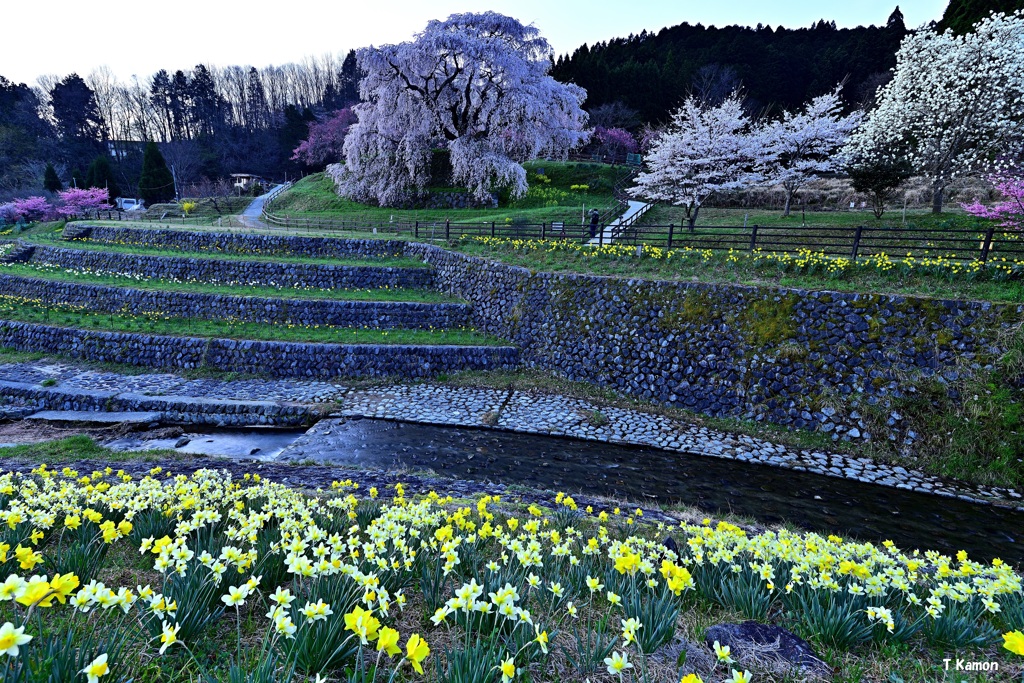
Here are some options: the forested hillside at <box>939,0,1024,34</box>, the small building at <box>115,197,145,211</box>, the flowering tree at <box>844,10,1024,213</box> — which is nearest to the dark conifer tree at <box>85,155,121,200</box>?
the small building at <box>115,197,145,211</box>

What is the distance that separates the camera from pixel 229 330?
16.8 m

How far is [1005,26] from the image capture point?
18.9m

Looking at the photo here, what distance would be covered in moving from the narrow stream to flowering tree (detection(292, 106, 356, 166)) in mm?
46068

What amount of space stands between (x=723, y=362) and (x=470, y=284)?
10.4 meters

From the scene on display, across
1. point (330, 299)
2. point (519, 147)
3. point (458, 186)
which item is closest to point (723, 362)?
point (330, 299)

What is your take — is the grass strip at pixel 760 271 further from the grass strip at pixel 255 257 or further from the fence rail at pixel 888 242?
the grass strip at pixel 255 257

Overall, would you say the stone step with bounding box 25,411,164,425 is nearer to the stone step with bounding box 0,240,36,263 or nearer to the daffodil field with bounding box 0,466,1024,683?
the daffodil field with bounding box 0,466,1024,683

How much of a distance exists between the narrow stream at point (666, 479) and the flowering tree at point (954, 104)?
62.3 ft

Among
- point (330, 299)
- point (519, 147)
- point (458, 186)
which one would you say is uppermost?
point (519, 147)

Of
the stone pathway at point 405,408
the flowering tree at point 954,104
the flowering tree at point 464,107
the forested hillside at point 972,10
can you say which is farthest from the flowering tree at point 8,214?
the forested hillside at point 972,10

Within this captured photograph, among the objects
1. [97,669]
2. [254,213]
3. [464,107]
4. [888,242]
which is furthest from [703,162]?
[254,213]

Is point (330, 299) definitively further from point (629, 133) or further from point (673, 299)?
point (629, 133)

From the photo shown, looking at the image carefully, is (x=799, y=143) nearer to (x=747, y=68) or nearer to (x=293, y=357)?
(x=293, y=357)

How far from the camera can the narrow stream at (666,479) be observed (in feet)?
26.6
